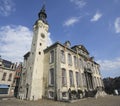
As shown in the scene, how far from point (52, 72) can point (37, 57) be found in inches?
208

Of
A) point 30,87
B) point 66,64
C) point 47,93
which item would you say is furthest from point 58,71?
point 30,87

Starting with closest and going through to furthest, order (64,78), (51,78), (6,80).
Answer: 1. (64,78)
2. (51,78)
3. (6,80)

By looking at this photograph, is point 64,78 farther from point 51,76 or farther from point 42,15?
point 42,15

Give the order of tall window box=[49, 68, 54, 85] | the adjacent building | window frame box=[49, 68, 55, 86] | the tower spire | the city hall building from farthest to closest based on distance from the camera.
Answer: the tower spire < the adjacent building < tall window box=[49, 68, 54, 85] < window frame box=[49, 68, 55, 86] < the city hall building

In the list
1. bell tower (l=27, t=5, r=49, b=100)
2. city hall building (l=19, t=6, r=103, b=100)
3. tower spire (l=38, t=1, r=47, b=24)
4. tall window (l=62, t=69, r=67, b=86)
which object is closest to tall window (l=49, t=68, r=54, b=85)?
city hall building (l=19, t=6, r=103, b=100)

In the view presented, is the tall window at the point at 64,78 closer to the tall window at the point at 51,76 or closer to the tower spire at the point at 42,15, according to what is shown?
the tall window at the point at 51,76

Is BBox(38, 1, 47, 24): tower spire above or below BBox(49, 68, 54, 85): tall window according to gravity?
above

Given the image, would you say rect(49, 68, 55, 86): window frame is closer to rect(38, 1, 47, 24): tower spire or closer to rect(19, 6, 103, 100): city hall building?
rect(19, 6, 103, 100): city hall building

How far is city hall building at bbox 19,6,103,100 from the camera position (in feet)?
65.1

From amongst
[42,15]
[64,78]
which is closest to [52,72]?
[64,78]

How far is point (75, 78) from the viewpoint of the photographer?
2352 centimetres

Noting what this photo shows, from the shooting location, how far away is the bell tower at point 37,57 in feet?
68.2

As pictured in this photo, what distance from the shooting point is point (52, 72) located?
21609 mm

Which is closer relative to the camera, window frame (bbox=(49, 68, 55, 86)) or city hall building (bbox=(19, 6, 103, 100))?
city hall building (bbox=(19, 6, 103, 100))
